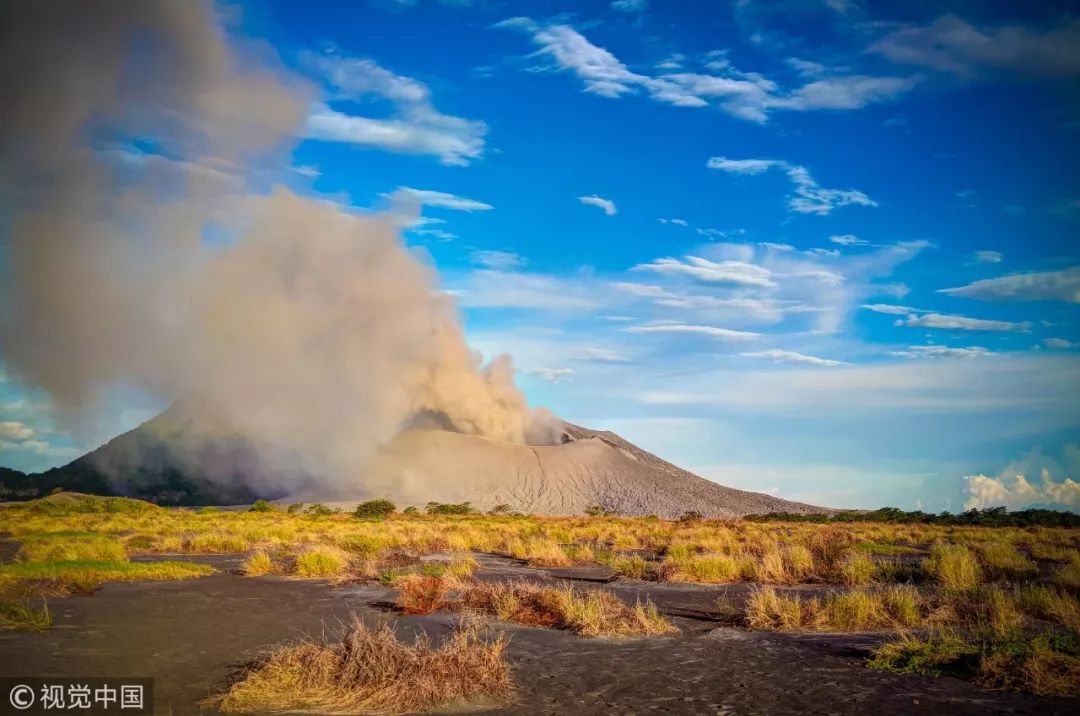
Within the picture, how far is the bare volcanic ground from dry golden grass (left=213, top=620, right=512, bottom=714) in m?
107

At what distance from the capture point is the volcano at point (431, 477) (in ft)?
399

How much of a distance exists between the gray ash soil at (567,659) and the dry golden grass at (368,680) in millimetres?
471

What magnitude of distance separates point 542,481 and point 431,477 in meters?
20.5

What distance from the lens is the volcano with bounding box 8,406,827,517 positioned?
399 feet

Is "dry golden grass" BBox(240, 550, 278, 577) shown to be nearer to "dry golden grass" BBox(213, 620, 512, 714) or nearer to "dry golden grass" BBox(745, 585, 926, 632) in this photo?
"dry golden grass" BBox(213, 620, 512, 714)

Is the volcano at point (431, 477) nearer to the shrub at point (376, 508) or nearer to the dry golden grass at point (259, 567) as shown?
the shrub at point (376, 508)

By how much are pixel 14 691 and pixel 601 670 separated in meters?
6.95

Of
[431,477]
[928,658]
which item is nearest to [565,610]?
[928,658]

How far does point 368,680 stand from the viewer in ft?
25.7

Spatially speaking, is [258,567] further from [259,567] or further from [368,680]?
[368,680]

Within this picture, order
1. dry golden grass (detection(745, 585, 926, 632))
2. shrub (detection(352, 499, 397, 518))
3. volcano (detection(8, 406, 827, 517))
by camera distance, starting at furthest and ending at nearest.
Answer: volcano (detection(8, 406, 827, 517)), shrub (detection(352, 499, 397, 518)), dry golden grass (detection(745, 585, 926, 632))

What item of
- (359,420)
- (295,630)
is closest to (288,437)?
(359,420)

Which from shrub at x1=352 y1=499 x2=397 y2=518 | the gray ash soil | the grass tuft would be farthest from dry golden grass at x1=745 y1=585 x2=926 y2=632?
shrub at x1=352 y1=499 x2=397 y2=518

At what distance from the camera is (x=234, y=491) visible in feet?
427
